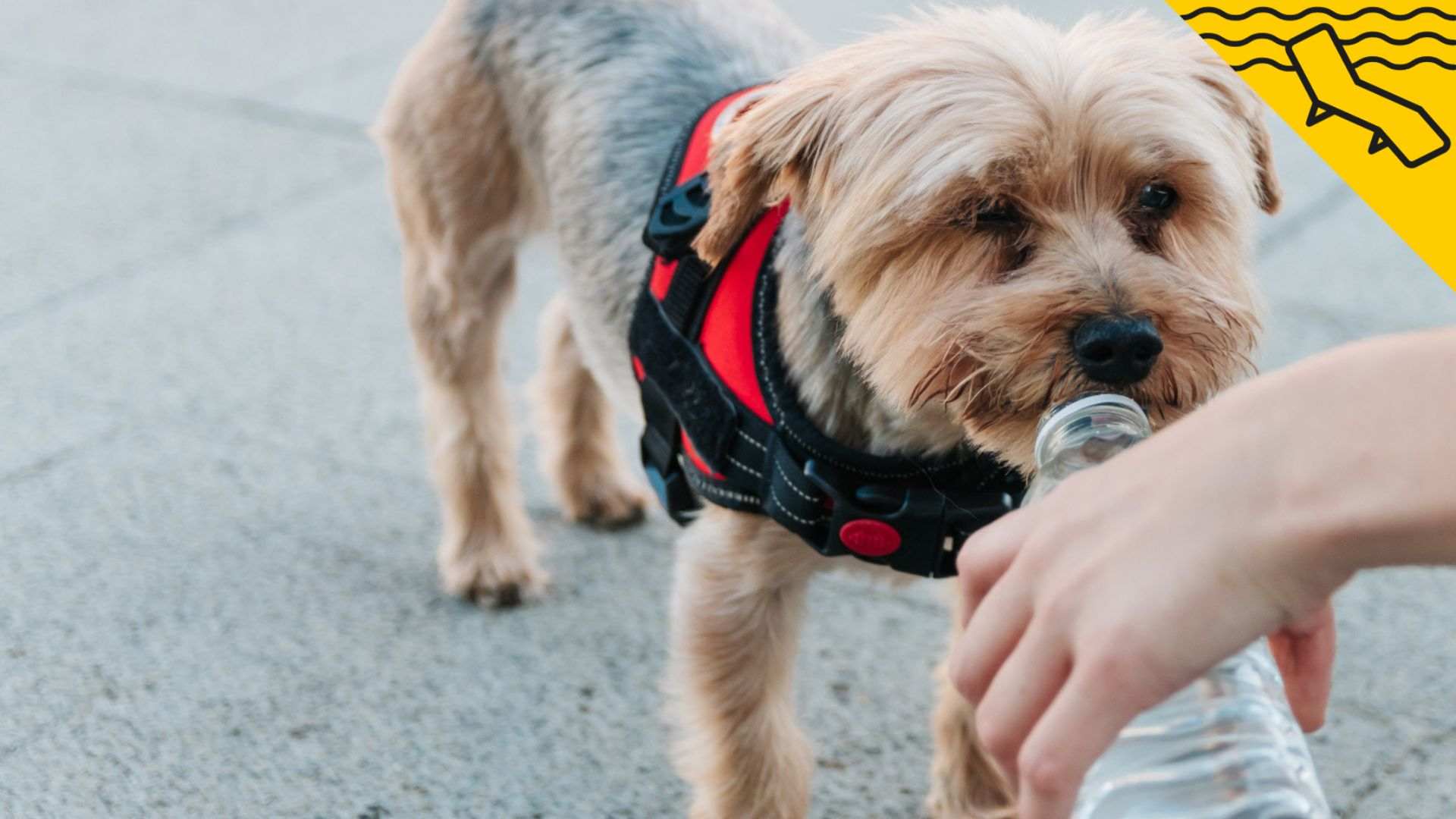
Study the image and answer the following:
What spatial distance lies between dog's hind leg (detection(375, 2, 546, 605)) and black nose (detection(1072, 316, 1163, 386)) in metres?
2.13

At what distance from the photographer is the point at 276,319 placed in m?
5.53

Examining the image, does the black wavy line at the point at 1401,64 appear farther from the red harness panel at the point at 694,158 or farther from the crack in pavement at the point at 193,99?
the crack in pavement at the point at 193,99

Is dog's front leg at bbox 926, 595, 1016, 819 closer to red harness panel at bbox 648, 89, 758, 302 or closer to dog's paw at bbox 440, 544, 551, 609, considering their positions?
red harness panel at bbox 648, 89, 758, 302

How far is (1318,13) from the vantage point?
146 cm

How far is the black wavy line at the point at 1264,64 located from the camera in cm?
147

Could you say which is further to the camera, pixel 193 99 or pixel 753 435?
pixel 193 99

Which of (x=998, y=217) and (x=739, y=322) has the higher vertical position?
(x=998, y=217)

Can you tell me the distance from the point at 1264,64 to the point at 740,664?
1.78m

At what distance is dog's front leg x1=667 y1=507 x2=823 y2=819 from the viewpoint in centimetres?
288

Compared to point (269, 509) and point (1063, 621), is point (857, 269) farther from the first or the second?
point (269, 509)

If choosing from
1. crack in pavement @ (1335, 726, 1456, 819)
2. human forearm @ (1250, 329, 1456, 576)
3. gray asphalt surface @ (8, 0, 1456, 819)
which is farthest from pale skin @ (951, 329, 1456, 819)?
crack in pavement @ (1335, 726, 1456, 819)

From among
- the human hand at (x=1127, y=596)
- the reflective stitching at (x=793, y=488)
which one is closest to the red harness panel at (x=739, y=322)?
the reflective stitching at (x=793, y=488)

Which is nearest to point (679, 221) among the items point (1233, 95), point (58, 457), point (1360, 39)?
point (1233, 95)

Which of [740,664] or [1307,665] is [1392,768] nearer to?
[740,664]
